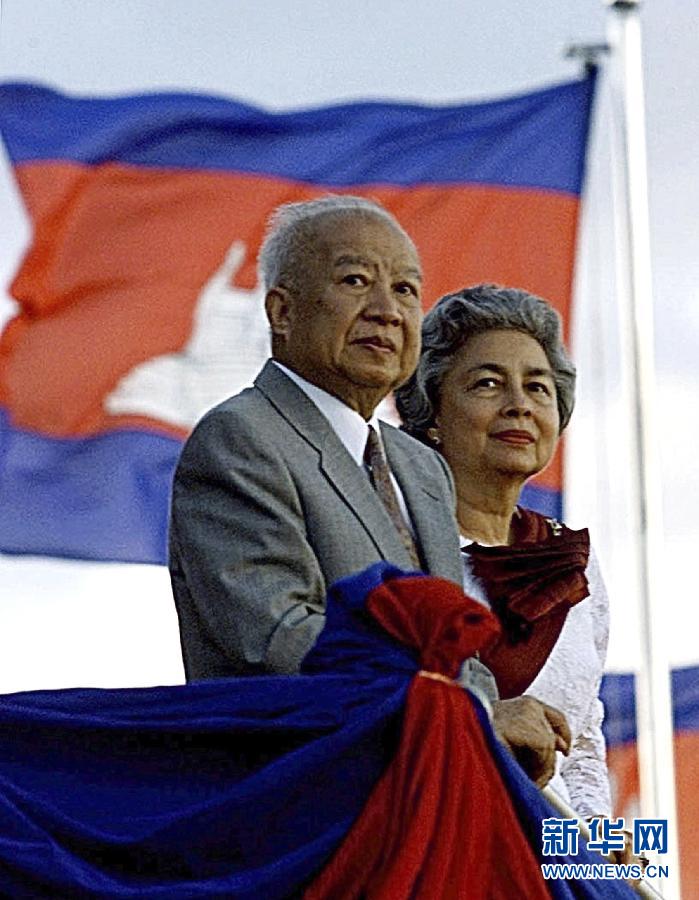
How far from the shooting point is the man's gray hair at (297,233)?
4824 millimetres

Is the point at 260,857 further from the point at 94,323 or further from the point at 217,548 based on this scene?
the point at 94,323

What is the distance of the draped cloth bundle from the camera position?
4.11 m

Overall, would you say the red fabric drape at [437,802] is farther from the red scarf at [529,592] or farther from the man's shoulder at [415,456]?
the red scarf at [529,592]

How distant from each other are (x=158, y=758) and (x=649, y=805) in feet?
23.4

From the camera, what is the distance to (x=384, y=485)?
4.76 m

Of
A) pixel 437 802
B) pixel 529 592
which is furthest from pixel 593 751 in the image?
pixel 437 802

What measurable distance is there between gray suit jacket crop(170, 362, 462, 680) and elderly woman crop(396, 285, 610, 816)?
528mm

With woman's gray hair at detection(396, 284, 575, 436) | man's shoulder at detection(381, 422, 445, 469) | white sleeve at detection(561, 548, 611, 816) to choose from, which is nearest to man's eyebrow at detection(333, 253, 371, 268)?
man's shoulder at detection(381, 422, 445, 469)

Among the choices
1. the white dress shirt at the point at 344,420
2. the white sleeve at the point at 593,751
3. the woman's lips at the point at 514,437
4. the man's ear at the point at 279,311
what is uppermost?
the woman's lips at the point at 514,437

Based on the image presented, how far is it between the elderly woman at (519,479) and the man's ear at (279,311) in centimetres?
73

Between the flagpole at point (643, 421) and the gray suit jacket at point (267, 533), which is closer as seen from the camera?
the gray suit jacket at point (267, 533)

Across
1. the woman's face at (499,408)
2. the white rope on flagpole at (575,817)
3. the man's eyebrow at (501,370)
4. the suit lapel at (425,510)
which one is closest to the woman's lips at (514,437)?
the woman's face at (499,408)

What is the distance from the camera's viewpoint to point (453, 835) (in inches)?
161

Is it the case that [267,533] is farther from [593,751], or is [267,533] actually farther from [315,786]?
[593,751]
